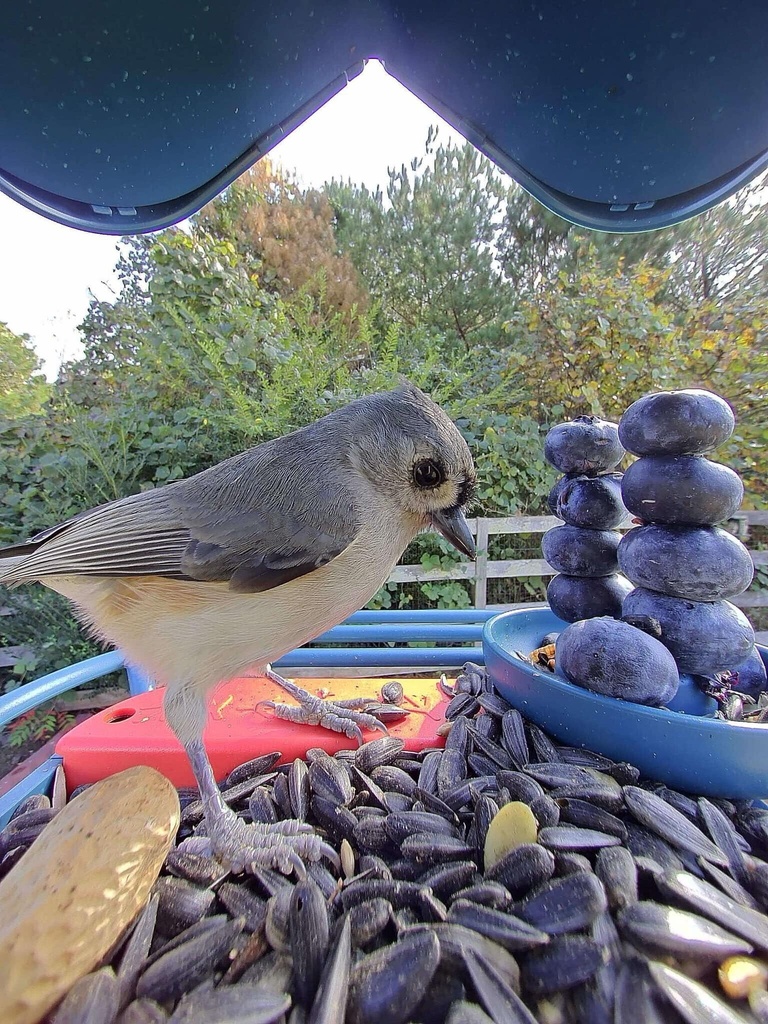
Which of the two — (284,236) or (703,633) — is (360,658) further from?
(284,236)

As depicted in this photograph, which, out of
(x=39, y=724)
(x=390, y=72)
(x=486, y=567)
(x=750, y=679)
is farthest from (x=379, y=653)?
(x=39, y=724)

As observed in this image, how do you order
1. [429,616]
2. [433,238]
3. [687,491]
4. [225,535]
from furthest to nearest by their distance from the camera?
[433,238] < [429,616] < [225,535] < [687,491]

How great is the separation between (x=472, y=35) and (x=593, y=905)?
40.5 inches

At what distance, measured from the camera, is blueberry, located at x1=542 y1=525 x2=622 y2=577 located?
3.41 ft

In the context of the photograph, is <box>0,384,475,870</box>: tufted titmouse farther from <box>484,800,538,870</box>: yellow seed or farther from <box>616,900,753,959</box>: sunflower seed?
<box>616,900,753,959</box>: sunflower seed

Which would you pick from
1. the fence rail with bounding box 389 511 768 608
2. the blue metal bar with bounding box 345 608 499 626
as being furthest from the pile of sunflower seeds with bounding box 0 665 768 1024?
the fence rail with bounding box 389 511 768 608

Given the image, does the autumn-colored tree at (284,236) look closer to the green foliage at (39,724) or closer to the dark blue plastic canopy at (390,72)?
the dark blue plastic canopy at (390,72)

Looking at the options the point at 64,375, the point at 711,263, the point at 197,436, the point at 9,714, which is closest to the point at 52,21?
the point at 9,714

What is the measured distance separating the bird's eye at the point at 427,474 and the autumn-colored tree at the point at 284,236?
2529 mm

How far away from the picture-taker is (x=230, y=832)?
0.77 meters

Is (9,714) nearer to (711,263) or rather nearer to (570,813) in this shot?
(570,813)

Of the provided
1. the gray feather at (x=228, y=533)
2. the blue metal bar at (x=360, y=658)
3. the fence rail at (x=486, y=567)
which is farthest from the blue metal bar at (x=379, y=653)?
the fence rail at (x=486, y=567)

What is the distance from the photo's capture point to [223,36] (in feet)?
2.09

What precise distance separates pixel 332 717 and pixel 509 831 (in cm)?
45
